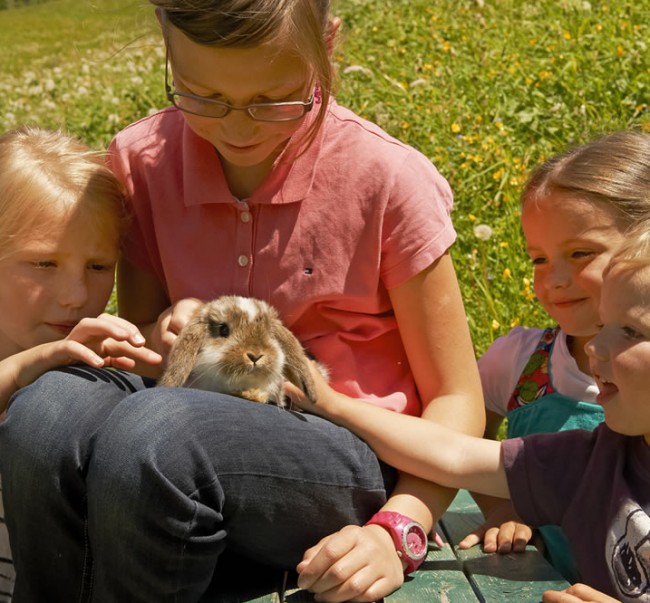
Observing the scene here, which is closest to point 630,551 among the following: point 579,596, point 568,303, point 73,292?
point 579,596

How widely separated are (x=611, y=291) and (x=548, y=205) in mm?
577

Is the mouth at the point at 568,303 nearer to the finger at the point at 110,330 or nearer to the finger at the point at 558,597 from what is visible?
the finger at the point at 558,597

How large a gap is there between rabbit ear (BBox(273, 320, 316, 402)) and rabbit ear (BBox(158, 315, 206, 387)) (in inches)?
7.5

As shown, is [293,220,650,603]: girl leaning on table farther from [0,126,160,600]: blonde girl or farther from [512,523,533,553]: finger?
[0,126,160,600]: blonde girl

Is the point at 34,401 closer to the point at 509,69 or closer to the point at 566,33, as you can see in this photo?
the point at 509,69

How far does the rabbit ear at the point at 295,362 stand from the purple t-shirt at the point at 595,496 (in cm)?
49

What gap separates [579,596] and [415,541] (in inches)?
18.1

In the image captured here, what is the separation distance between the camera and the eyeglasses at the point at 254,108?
257 centimetres

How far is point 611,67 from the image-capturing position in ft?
18.1

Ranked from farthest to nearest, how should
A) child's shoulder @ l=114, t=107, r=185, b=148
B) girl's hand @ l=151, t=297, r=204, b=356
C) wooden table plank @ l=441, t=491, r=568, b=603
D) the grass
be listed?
the grass → child's shoulder @ l=114, t=107, r=185, b=148 → girl's hand @ l=151, t=297, r=204, b=356 → wooden table plank @ l=441, t=491, r=568, b=603

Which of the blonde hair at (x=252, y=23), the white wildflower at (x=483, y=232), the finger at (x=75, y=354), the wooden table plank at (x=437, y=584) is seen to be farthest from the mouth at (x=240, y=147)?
the white wildflower at (x=483, y=232)

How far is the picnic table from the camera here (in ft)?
7.91

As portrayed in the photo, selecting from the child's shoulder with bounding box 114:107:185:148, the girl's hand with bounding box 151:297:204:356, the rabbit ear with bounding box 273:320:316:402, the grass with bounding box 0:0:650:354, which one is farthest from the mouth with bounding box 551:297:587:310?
the child's shoulder with bounding box 114:107:185:148

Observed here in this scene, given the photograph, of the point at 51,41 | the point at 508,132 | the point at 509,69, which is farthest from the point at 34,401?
the point at 51,41
